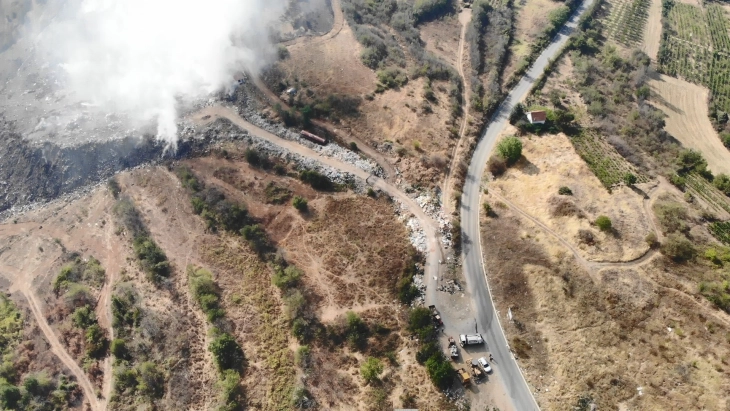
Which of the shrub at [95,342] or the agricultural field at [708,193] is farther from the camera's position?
the agricultural field at [708,193]

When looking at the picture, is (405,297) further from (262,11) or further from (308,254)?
(262,11)

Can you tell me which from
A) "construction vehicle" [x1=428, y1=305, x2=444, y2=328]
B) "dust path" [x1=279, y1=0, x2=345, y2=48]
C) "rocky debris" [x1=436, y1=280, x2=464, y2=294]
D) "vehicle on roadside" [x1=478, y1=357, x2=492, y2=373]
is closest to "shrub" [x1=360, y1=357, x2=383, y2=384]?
"construction vehicle" [x1=428, y1=305, x2=444, y2=328]

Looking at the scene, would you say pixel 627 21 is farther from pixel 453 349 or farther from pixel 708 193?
pixel 453 349

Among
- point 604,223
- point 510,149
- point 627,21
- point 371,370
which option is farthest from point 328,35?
point 371,370

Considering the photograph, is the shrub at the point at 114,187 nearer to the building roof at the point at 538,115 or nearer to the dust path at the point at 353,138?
the dust path at the point at 353,138

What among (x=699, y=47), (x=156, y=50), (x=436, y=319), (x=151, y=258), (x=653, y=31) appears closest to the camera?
(x=436, y=319)

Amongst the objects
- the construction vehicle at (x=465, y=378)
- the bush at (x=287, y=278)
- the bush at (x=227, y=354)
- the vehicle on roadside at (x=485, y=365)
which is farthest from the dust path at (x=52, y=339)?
the vehicle on roadside at (x=485, y=365)
